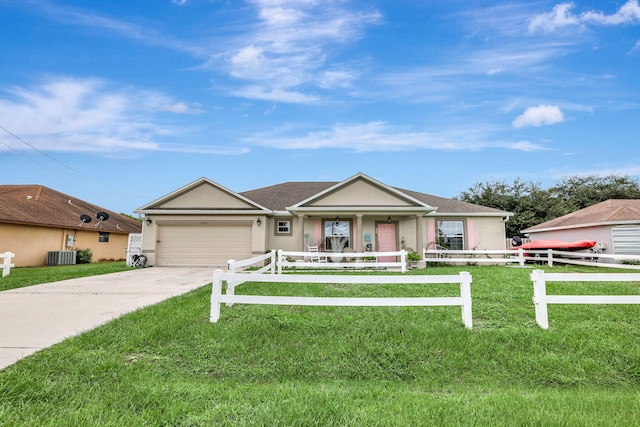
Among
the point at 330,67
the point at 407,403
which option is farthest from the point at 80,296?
the point at 330,67

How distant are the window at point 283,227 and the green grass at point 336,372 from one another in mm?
11158

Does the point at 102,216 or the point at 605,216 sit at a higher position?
the point at 102,216

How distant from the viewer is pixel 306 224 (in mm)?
16250

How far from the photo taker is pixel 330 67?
15633mm

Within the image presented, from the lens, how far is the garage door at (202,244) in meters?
15.5

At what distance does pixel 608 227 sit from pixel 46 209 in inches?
1235

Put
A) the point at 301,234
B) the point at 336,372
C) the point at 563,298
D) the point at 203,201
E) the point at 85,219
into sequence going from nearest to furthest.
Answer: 1. the point at 336,372
2. the point at 563,298
3. the point at 301,234
4. the point at 203,201
5. the point at 85,219

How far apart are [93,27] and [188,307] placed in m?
14.0

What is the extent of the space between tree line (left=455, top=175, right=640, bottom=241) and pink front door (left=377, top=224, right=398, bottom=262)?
16451mm

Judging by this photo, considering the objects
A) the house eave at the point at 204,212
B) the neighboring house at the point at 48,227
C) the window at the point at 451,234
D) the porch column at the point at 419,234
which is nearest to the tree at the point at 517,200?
the window at the point at 451,234

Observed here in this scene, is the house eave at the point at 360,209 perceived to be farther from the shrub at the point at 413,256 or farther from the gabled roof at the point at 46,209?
the gabled roof at the point at 46,209

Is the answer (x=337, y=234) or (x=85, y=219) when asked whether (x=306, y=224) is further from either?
(x=85, y=219)

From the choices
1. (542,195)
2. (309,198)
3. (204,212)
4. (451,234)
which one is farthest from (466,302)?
(542,195)

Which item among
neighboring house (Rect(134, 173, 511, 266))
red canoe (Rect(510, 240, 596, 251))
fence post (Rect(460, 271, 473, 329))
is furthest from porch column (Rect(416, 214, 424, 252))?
fence post (Rect(460, 271, 473, 329))
